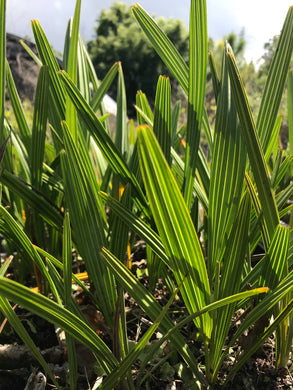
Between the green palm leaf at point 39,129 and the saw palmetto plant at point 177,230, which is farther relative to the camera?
the green palm leaf at point 39,129

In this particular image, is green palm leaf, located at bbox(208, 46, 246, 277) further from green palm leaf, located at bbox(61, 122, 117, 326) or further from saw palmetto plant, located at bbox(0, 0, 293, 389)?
green palm leaf, located at bbox(61, 122, 117, 326)

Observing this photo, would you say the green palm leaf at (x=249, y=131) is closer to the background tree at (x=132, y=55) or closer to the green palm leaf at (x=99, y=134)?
the green palm leaf at (x=99, y=134)

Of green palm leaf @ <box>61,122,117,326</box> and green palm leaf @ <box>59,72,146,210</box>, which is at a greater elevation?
green palm leaf @ <box>59,72,146,210</box>

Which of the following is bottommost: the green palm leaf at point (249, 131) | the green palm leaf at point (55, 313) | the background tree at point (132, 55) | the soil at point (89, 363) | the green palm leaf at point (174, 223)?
the soil at point (89, 363)

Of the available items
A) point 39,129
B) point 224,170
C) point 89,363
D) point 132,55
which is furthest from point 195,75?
point 132,55

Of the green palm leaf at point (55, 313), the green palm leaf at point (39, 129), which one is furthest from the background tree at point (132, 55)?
the green palm leaf at point (55, 313)

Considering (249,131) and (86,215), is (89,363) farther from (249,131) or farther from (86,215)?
(249,131)

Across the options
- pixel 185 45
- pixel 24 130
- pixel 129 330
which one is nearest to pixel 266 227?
pixel 129 330

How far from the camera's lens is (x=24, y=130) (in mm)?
769

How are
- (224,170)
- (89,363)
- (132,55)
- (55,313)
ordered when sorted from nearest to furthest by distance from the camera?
(55,313) < (224,170) < (89,363) < (132,55)

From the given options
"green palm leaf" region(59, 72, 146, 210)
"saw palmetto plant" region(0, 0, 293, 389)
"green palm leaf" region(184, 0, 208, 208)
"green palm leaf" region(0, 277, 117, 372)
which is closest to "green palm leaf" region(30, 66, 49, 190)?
"saw palmetto plant" region(0, 0, 293, 389)

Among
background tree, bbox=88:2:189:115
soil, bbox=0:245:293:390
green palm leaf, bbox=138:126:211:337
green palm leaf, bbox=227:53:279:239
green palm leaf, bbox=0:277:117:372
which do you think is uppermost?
background tree, bbox=88:2:189:115

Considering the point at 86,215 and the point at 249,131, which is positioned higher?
the point at 249,131

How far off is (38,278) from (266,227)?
412mm
